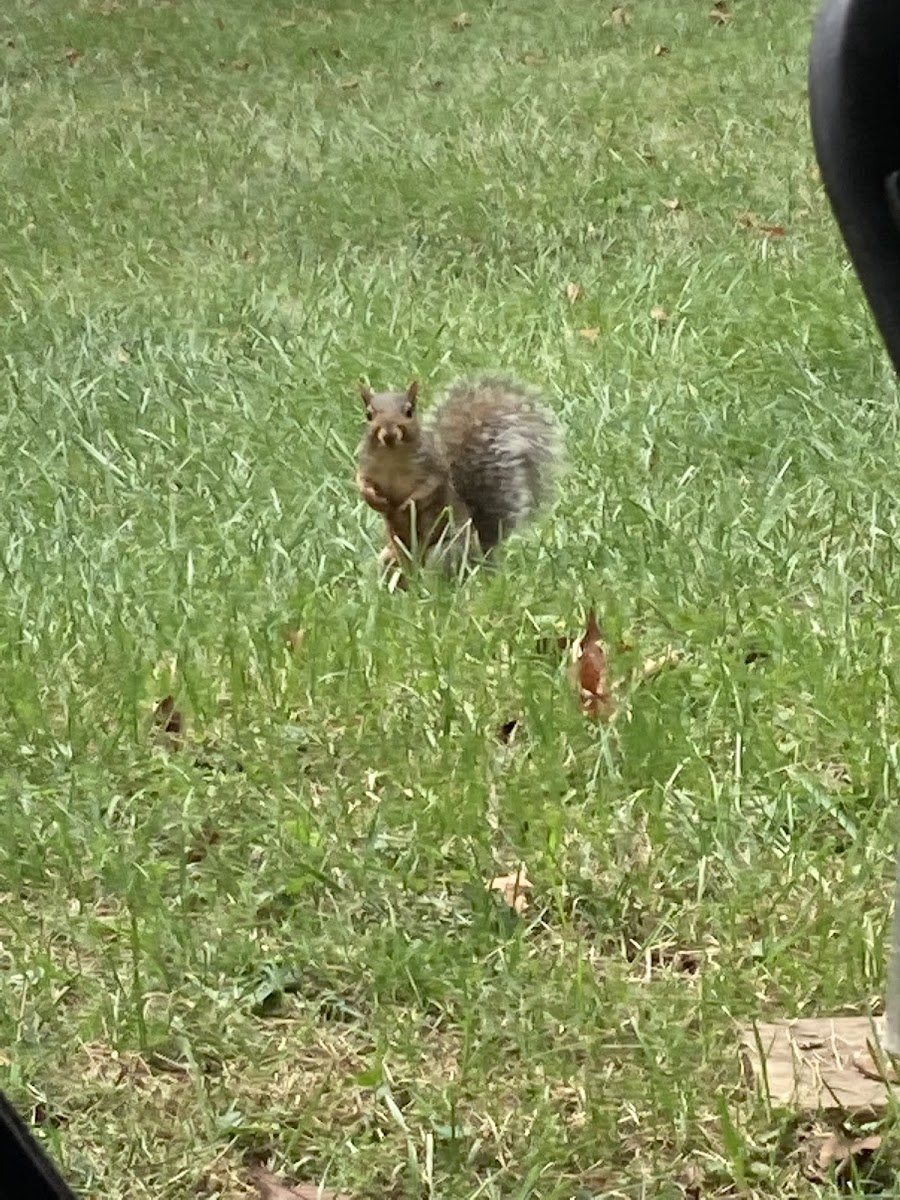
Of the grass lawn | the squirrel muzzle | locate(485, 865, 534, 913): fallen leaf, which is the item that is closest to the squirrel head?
the squirrel muzzle

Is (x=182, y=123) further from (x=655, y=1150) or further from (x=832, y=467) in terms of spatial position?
(x=655, y=1150)

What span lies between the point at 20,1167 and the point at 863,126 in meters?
0.79

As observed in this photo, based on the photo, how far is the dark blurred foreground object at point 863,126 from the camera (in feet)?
2.86

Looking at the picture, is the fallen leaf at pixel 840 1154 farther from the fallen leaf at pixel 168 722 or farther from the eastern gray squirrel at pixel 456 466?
the eastern gray squirrel at pixel 456 466

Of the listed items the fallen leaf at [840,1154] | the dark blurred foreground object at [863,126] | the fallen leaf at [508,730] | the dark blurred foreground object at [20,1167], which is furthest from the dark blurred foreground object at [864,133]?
the fallen leaf at [508,730]

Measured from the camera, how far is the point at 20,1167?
3.16ft

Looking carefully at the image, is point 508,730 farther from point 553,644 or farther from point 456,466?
point 456,466

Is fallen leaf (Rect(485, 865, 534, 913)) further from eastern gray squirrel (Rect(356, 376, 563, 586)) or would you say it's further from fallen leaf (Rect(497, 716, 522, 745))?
eastern gray squirrel (Rect(356, 376, 563, 586))

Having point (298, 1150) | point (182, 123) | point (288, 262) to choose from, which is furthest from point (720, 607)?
point (182, 123)

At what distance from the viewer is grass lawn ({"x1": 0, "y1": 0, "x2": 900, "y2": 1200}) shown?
5.48ft

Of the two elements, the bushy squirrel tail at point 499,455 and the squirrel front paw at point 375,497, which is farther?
the bushy squirrel tail at point 499,455

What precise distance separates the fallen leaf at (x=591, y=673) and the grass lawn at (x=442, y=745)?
0.11 feet

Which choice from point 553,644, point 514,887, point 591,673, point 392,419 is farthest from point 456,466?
point 514,887

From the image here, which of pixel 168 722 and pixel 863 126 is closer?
pixel 863 126
